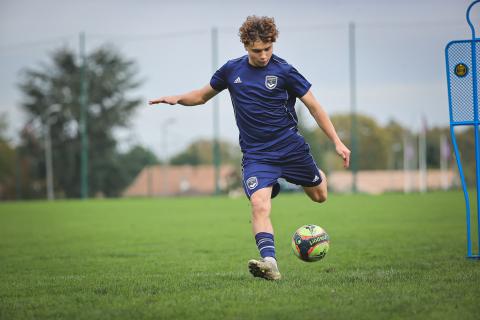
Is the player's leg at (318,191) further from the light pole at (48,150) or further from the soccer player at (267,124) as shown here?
the light pole at (48,150)

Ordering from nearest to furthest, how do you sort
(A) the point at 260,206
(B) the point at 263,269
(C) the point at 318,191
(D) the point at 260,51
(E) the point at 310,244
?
(B) the point at 263,269, (D) the point at 260,51, (A) the point at 260,206, (E) the point at 310,244, (C) the point at 318,191

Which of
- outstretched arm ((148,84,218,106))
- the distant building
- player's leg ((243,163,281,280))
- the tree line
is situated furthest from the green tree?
player's leg ((243,163,281,280))

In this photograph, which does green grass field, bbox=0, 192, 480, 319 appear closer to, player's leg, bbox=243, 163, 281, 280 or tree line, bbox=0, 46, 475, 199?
player's leg, bbox=243, 163, 281, 280

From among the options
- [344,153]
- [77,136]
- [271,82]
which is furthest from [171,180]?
[344,153]

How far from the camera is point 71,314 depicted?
4914 millimetres

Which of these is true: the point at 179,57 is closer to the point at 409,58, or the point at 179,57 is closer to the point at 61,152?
the point at 409,58

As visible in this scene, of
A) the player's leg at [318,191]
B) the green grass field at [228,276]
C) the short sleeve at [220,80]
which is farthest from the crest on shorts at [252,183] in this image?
the short sleeve at [220,80]

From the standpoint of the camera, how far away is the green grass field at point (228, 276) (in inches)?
194

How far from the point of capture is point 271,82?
6.38 meters

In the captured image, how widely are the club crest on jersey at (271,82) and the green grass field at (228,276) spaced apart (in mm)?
Result: 1736

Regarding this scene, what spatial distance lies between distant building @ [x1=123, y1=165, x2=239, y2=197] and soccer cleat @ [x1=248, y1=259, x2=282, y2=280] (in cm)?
3508

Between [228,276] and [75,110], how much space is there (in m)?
43.7

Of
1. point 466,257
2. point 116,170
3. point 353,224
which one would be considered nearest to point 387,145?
point 116,170

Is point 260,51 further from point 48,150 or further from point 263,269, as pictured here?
point 48,150
